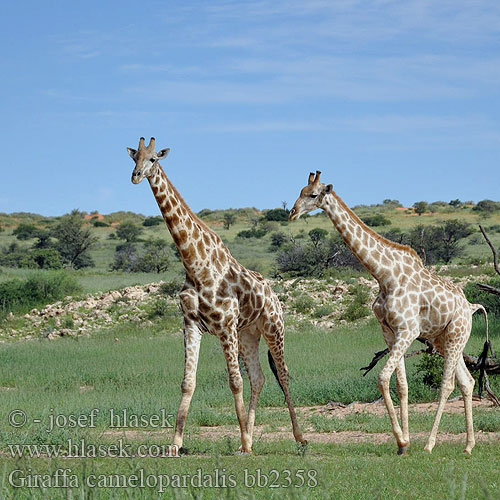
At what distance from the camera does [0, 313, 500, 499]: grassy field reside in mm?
7559

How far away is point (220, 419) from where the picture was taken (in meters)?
13.5

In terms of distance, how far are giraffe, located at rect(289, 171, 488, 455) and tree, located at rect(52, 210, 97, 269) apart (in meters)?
45.2

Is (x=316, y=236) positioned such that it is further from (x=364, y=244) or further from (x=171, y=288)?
(x=364, y=244)

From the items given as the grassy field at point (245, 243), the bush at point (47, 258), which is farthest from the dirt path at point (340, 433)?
the bush at point (47, 258)

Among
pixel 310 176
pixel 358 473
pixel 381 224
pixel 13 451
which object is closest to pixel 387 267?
pixel 310 176

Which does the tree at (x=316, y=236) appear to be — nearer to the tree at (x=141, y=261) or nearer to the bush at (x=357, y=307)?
the tree at (x=141, y=261)

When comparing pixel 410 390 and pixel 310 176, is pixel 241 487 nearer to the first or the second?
pixel 310 176

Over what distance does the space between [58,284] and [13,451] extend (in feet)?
80.2

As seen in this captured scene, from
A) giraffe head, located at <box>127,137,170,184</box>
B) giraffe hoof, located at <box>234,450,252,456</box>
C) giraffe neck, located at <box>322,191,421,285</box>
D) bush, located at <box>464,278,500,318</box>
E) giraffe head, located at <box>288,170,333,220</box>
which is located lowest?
giraffe hoof, located at <box>234,450,252,456</box>

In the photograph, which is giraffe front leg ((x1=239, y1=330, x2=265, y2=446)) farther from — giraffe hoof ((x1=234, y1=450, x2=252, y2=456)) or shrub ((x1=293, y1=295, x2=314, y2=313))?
shrub ((x1=293, y1=295, x2=314, y2=313))

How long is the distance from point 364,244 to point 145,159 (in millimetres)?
2903

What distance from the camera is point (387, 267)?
9945mm

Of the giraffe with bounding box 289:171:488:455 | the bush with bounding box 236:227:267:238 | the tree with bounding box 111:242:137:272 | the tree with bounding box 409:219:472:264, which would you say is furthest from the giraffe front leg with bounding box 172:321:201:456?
the bush with bounding box 236:227:267:238

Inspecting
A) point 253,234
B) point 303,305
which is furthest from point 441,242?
point 303,305
